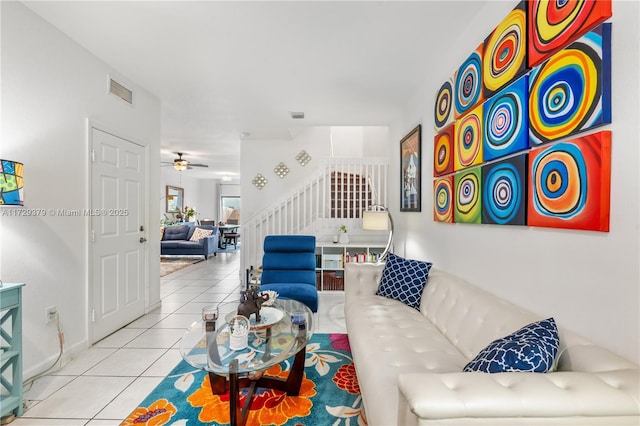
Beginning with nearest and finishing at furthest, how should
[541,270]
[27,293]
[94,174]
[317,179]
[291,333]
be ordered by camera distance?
1. [541,270]
2. [291,333]
3. [27,293]
4. [94,174]
5. [317,179]

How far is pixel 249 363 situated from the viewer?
5.08ft

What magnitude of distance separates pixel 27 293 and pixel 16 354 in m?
0.54

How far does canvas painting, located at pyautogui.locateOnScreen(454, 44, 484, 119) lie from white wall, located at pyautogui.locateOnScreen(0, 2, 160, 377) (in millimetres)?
3210

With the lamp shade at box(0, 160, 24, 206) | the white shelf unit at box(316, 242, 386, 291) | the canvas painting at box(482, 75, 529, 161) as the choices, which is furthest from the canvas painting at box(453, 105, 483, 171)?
the lamp shade at box(0, 160, 24, 206)

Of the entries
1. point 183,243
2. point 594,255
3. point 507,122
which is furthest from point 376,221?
point 183,243

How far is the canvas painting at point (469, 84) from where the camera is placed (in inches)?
79.0

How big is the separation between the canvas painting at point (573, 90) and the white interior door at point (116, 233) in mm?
3434

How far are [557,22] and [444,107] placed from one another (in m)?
1.22

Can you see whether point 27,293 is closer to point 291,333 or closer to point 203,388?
point 203,388

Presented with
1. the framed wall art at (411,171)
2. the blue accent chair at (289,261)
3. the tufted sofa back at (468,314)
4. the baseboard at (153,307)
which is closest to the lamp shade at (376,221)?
the framed wall art at (411,171)

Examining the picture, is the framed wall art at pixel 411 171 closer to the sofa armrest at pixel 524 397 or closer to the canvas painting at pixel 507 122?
the canvas painting at pixel 507 122

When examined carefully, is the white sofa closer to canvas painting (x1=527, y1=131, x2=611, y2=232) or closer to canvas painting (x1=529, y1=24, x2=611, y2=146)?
canvas painting (x1=527, y1=131, x2=611, y2=232)

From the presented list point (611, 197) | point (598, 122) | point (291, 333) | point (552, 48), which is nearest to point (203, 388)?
point (291, 333)

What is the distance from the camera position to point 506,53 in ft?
5.61
